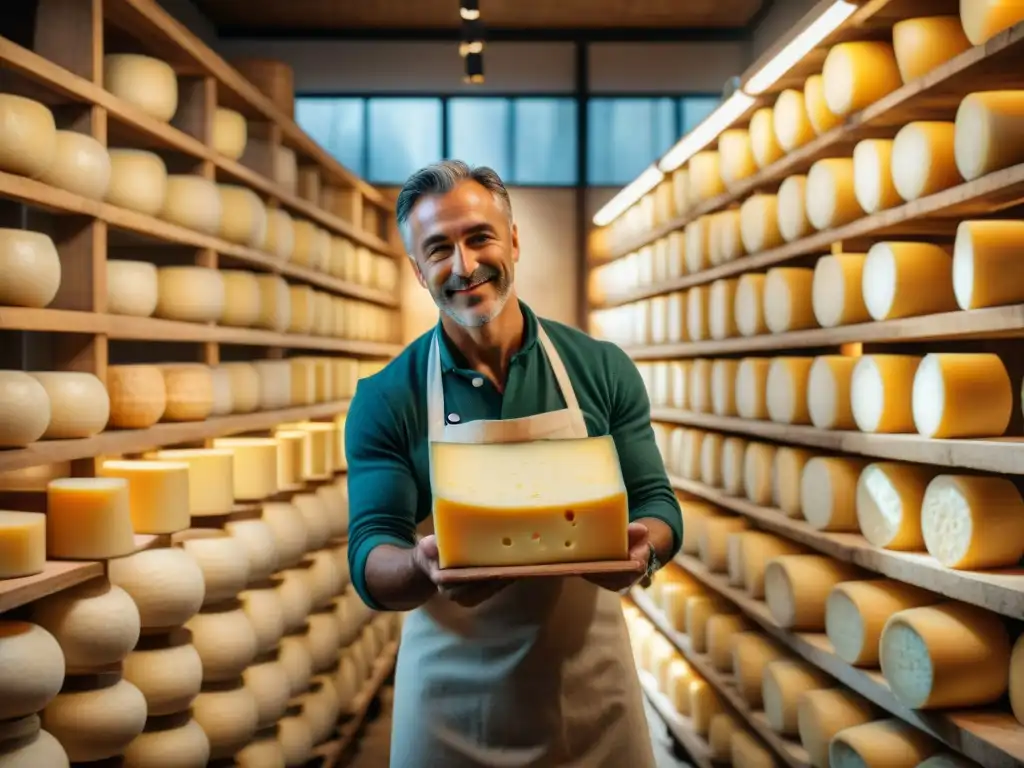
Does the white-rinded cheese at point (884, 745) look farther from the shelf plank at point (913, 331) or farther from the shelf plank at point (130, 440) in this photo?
the shelf plank at point (130, 440)

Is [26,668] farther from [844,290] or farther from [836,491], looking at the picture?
[844,290]

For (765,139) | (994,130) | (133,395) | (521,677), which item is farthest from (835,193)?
(133,395)

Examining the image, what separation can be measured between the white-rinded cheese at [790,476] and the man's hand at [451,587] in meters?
1.93

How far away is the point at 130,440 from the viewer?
8.90 ft

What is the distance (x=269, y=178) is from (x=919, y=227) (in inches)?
96.9

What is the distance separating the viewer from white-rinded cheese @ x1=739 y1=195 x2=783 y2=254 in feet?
11.9

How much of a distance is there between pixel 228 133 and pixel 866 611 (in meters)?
2.48

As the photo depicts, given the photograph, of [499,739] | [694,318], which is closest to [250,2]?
[694,318]

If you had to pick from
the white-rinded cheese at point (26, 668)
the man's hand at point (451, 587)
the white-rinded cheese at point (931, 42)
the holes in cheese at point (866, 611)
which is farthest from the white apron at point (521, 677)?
the white-rinded cheese at point (931, 42)

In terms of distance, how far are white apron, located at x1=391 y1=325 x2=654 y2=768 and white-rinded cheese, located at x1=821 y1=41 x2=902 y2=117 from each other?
1.33 metres

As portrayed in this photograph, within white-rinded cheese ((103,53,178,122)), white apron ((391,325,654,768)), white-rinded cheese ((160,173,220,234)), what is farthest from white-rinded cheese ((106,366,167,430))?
white apron ((391,325,654,768))

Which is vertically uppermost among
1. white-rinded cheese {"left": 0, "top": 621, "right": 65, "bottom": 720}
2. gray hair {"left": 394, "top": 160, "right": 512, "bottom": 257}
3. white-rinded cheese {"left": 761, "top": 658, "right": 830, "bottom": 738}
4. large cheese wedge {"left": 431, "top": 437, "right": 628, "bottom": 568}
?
gray hair {"left": 394, "top": 160, "right": 512, "bottom": 257}

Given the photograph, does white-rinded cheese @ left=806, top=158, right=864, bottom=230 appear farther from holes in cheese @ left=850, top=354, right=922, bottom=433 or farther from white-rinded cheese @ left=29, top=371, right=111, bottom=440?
white-rinded cheese @ left=29, top=371, right=111, bottom=440

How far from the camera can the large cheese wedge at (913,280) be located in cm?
265
